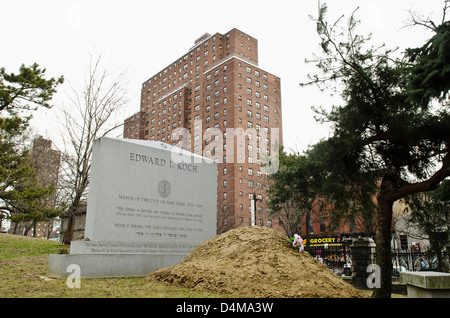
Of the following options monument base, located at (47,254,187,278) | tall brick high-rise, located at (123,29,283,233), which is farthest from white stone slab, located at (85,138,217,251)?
tall brick high-rise, located at (123,29,283,233)

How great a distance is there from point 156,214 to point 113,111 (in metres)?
13.3

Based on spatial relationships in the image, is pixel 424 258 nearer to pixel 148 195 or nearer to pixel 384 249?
pixel 384 249

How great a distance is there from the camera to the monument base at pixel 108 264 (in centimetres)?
888

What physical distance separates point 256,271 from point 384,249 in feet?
14.4

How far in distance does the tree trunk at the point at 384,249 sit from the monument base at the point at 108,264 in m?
6.12

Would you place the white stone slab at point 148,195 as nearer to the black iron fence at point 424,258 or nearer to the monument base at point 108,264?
the monument base at point 108,264

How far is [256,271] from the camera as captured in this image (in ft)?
23.0

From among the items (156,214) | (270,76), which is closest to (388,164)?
(156,214)

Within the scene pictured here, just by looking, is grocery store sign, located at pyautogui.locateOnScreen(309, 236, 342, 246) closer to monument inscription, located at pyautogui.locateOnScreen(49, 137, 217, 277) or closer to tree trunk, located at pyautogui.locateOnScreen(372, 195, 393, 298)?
monument inscription, located at pyautogui.locateOnScreen(49, 137, 217, 277)

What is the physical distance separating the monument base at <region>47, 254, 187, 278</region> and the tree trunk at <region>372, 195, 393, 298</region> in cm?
612

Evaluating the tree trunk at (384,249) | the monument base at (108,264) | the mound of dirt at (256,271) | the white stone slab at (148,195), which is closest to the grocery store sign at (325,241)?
the white stone slab at (148,195)

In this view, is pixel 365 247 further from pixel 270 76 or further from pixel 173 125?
pixel 173 125

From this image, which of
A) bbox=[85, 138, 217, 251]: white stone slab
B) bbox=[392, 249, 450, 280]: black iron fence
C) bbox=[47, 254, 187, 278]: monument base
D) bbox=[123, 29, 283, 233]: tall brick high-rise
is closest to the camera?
bbox=[47, 254, 187, 278]: monument base

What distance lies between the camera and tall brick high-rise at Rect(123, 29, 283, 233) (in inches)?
2501
